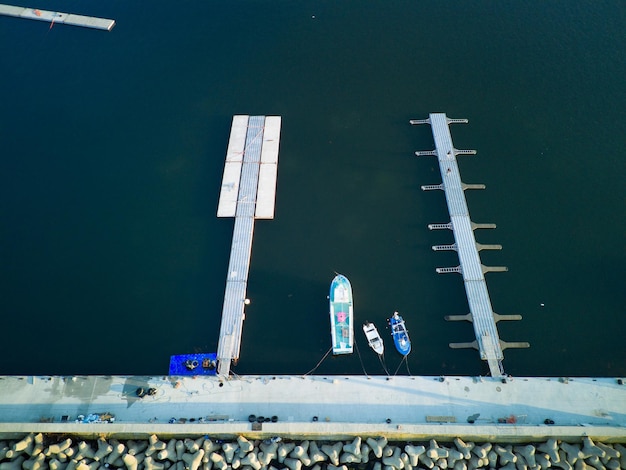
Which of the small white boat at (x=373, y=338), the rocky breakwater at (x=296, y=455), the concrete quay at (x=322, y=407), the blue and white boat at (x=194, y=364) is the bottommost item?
the rocky breakwater at (x=296, y=455)

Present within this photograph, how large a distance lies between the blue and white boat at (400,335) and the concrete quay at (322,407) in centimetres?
479

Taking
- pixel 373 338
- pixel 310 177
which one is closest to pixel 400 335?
pixel 373 338

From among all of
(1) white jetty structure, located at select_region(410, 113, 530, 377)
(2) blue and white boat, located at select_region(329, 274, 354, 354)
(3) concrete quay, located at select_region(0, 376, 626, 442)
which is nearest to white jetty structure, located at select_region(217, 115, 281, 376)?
(3) concrete quay, located at select_region(0, 376, 626, 442)

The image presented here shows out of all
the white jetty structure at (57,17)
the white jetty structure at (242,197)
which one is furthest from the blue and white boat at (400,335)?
the white jetty structure at (57,17)

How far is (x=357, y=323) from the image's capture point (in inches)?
2694

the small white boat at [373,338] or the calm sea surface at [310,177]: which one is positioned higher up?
the calm sea surface at [310,177]

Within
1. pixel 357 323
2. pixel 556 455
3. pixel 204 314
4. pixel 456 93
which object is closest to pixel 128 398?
pixel 204 314

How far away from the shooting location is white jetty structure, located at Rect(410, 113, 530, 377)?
6500cm

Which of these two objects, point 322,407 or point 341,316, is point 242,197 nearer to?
point 341,316

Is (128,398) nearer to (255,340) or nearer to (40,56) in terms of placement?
(255,340)

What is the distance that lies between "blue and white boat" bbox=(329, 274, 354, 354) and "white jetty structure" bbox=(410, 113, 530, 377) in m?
15.3

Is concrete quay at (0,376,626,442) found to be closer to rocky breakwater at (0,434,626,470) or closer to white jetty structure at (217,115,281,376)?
rocky breakwater at (0,434,626,470)

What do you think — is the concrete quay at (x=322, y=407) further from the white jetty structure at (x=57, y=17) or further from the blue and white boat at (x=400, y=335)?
the white jetty structure at (x=57, y=17)

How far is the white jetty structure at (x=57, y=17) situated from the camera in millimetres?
110125
